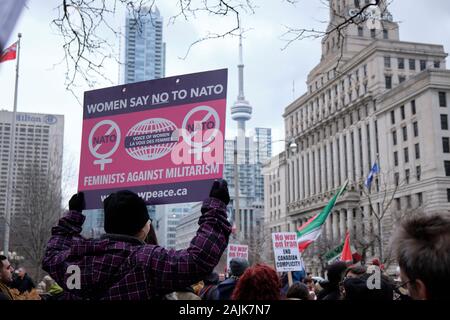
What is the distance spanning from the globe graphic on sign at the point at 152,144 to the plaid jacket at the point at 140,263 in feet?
5.25

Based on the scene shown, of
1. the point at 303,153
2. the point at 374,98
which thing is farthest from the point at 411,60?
the point at 303,153

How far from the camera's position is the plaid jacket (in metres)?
2.62

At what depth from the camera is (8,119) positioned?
121 ft

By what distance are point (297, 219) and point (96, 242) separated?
101m

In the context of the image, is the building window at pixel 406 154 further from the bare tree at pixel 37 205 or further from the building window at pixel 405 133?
the bare tree at pixel 37 205

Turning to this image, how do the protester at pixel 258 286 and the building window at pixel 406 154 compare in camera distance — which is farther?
the building window at pixel 406 154

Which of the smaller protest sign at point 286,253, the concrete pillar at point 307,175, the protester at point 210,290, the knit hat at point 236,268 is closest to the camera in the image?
the protester at point 210,290

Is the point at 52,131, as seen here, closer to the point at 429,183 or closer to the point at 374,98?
the point at 429,183

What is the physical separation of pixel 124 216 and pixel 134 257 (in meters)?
0.25

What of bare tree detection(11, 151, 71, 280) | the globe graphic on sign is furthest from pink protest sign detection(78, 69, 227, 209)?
bare tree detection(11, 151, 71, 280)

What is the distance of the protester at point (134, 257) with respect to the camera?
262 centimetres

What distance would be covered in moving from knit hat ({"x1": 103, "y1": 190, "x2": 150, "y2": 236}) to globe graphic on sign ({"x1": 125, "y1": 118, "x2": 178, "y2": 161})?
149cm

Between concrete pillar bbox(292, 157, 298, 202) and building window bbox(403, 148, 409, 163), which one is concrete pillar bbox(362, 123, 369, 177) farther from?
concrete pillar bbox(292, 157, 298, 202)

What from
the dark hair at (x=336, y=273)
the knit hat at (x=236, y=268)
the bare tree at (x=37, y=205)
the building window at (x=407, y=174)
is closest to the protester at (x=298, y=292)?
the dark hair at (x=336, y=273)
